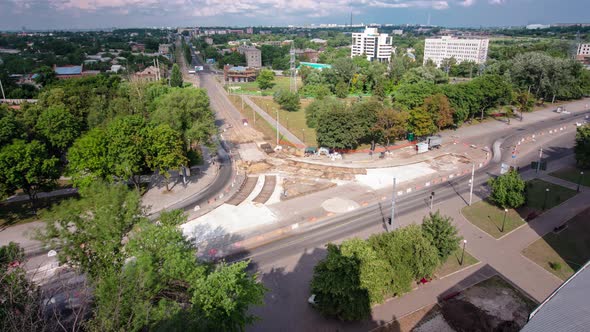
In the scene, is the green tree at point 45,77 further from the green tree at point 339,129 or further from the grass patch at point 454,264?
the grass patch at point 454,264

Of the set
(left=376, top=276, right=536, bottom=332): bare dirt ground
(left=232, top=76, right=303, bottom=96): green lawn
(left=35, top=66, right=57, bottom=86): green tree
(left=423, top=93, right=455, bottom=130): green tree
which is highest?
(left=35, top=66, right=57, bottom=86): green tree

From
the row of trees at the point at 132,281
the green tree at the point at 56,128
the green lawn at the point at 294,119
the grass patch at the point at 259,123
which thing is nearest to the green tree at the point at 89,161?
the green tree at the point at 56,128

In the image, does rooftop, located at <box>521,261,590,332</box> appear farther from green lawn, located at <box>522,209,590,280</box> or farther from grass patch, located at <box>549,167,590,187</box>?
grass patch, located at <box>549,167,590,187</box>

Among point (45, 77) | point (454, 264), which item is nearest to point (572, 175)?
point (454, 264)

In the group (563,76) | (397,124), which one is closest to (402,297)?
(397,124)

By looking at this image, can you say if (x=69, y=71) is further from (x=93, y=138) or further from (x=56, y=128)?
(x=93, y=138)

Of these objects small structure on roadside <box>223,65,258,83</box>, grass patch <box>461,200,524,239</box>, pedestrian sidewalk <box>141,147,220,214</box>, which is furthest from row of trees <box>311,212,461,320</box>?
small structure on roadside <box>223,65,258,83</box>

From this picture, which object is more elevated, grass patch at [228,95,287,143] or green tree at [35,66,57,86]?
green tree at [35,66,57,86]
